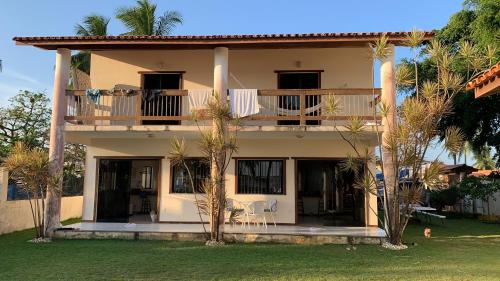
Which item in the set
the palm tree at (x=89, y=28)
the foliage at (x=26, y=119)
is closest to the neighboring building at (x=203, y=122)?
the palm tree at (x=89, y=28)

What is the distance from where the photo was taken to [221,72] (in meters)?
11.2

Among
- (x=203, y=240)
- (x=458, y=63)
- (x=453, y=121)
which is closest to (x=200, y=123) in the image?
(x=203, y=240)

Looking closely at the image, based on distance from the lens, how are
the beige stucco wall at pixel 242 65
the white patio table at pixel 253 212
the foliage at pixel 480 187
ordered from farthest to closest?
the foliage at pixel 480 187 < the beige stucco wall at pixel 242 65 < the white patio table at pixel 253 212

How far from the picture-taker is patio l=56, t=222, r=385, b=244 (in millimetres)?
10438

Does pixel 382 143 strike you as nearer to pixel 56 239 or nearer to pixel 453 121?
pixel 56 239

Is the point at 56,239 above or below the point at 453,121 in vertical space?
below

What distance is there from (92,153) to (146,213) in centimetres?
372

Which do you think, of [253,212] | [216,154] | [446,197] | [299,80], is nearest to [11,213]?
[216,154]

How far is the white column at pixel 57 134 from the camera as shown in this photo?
11.1 meters

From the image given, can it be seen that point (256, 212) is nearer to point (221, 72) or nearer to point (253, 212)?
point (253, 212)

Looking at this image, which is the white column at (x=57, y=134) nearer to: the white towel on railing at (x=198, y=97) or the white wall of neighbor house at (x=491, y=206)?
the white towel on railing at (x=198, y=97)

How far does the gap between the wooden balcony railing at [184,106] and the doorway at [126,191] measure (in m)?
1.85

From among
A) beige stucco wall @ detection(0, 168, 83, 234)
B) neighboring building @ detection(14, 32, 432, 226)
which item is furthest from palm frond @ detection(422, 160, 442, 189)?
beige stucco wall @ detection(0, 168, 83, 234)

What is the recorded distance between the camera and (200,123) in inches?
496
